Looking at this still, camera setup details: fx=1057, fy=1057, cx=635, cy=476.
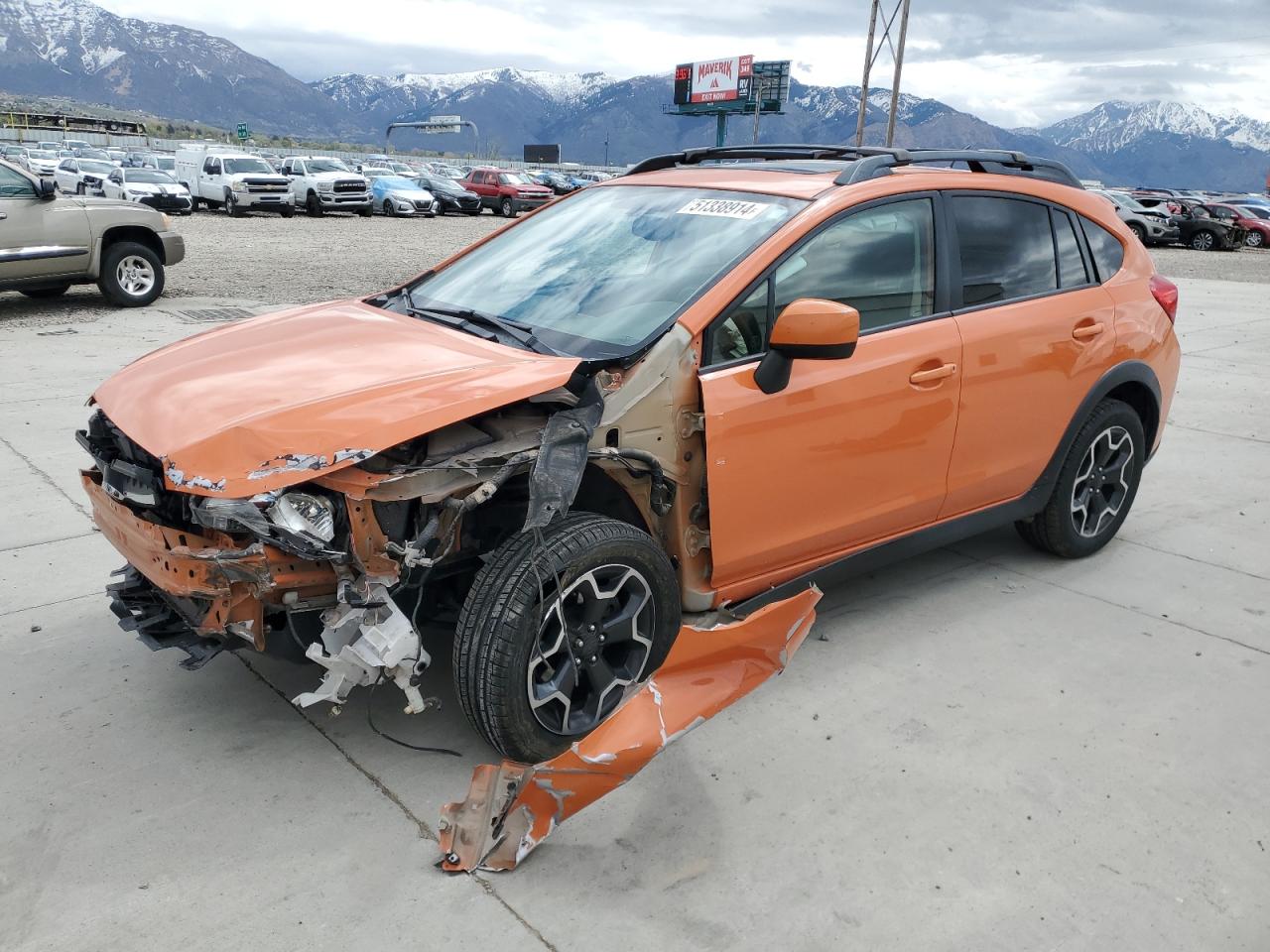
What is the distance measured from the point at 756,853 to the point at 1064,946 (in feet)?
2.54

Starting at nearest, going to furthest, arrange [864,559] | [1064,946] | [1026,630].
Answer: [1064,946], [864,559], [1026,630]

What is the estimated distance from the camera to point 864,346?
3.64m

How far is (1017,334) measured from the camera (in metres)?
4.10

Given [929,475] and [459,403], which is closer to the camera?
[459,403]

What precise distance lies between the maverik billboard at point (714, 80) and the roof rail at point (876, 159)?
8422cm

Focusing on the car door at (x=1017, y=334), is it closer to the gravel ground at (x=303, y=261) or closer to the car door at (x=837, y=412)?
the car door at (x=837, y=412)

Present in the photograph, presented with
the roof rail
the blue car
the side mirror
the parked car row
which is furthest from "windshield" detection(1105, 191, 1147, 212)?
the side mirror

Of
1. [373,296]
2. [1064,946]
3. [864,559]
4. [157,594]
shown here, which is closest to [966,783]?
[1064,946]

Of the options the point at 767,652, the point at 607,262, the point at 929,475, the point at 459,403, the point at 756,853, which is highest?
the point at 607,262

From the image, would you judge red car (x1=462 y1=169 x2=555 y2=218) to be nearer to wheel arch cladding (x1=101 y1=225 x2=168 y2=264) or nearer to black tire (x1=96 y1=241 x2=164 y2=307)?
wheel arch cladding (x1=101 y1=225 x2=168 y2=264)

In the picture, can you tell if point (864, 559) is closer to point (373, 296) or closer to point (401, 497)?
point (401, 497)

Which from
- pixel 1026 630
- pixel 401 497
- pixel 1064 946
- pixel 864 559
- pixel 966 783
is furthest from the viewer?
pixel 1026 630

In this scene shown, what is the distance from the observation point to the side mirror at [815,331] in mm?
3195

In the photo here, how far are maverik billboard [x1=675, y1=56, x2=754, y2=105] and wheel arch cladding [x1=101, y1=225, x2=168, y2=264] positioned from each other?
7800 centimetres
